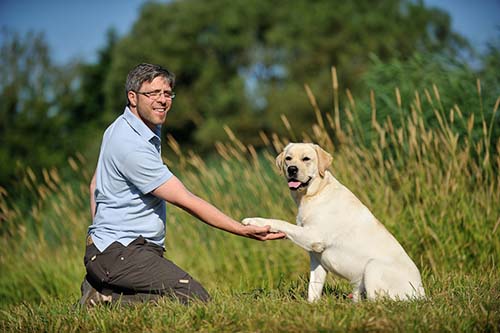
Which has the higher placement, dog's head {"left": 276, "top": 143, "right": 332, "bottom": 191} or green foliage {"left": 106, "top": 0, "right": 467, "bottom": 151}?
green foliage {"left": 106, "top": 0, "right": 467, "bottom": 151}

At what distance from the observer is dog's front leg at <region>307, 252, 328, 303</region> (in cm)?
458

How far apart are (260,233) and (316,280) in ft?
1.86

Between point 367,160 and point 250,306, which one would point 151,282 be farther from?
point 367,160

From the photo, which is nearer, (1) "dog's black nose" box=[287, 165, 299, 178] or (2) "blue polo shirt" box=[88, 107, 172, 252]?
(2) "blue polo shirt" box=[88, 107, 172, 252]

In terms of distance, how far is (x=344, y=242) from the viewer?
14.9ft

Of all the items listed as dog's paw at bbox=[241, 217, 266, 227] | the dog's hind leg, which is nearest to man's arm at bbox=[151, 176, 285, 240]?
dog's paw at bbox=[241, 217, 266, 227]

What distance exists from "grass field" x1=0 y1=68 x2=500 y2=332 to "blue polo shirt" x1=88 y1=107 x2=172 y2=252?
56 cm

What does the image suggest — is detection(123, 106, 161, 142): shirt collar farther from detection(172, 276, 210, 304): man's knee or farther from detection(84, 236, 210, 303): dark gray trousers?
detection(172, 276, 210, 304): man's knee

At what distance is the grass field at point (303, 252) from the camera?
3846 mm

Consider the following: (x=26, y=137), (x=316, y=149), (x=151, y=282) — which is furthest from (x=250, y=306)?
Result: (x=26, y=137)

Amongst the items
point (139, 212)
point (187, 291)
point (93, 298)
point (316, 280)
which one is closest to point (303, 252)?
point (316, 280)

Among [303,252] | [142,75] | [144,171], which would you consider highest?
[142,75]

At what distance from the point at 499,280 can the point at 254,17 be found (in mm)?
25727

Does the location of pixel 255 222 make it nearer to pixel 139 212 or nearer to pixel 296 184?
pixel 296 184
